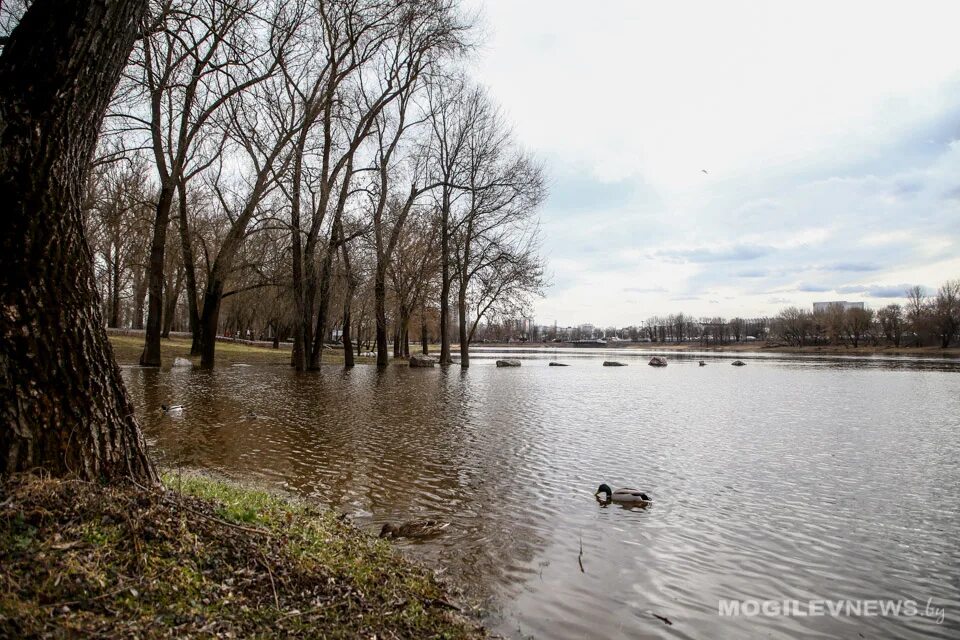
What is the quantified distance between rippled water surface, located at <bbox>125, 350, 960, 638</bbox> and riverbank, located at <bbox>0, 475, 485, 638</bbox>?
3.50 ft

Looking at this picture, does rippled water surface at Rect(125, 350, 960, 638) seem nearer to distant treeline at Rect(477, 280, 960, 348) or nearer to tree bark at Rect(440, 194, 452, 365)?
tree bark at Rect(440, 194, 452, 365)

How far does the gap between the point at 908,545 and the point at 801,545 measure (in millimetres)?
1258

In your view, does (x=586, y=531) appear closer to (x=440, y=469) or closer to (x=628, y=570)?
(x=628, y=570)

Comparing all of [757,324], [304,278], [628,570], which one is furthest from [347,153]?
[757,324]

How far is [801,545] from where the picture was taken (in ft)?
20.4

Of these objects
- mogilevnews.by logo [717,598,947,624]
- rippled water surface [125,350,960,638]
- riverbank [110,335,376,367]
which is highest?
riverbank [110,335,376,367]

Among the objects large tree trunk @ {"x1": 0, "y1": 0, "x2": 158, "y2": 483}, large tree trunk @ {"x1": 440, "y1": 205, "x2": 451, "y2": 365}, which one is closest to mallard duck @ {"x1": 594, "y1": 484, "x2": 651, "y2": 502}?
large tree trunk @ {"x1": 0, "y1": 0, "x2": 158, "y2": 483}

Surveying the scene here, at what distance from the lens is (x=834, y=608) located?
4.87 m

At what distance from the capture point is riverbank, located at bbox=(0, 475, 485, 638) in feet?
9.70

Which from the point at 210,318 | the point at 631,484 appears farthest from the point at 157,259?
the point at 631,484

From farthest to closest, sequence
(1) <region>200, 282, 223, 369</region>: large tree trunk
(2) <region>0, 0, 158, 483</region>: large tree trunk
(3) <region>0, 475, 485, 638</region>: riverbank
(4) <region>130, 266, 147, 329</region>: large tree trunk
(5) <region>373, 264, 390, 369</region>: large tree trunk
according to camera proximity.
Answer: (4) <region>130, 266, 147, 329</region>: large tree trunk < (5) <region>373, 264, 390, 369</region>: large tree trunk < (1) <region>200, 282, 223, 369</region>: large tree trunk < (2) <region>0, 0, 158, 483</region>: large tree trunk < (3) <region>0, 475, 485, 638</region>: riverbank

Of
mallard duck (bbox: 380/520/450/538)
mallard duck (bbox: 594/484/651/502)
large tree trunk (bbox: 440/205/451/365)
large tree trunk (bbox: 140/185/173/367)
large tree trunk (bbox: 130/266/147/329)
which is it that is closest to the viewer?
mallard duck (bbox: 380/520/450/538)

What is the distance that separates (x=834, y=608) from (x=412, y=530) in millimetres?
4103

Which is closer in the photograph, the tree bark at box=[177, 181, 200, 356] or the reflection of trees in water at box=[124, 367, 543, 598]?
the reflection of trees in water at box=[124, 367, 543, 598]
